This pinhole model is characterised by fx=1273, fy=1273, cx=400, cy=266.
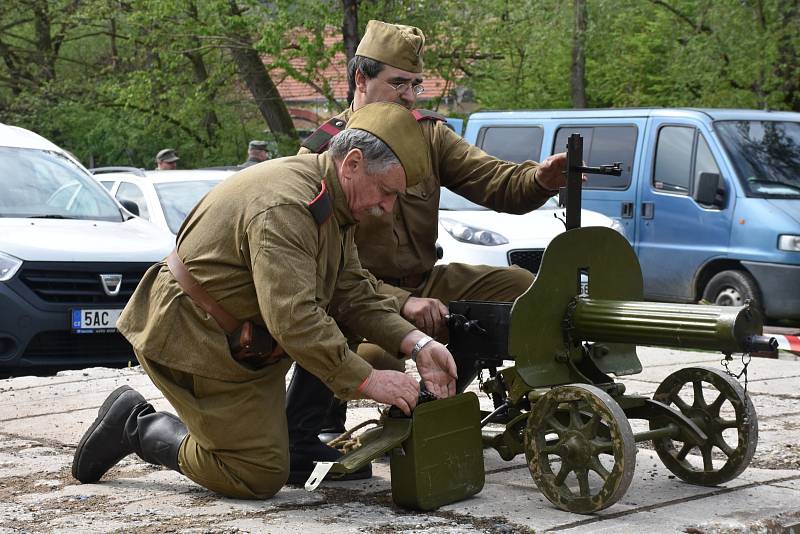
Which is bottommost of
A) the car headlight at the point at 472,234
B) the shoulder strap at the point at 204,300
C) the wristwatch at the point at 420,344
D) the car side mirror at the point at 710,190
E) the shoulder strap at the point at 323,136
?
the car headlight at the point at 472,234

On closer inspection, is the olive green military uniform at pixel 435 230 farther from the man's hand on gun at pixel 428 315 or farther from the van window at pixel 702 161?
the van window at pixel 702 161

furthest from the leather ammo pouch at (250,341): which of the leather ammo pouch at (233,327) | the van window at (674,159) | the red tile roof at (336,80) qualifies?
the red tile roof at (336,80)

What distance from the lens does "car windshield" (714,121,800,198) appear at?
12047mm

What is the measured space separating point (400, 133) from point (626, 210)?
8.63 meters

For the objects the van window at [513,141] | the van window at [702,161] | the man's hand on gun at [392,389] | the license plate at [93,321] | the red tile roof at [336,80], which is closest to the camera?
the man's hand on gun at [392,389]

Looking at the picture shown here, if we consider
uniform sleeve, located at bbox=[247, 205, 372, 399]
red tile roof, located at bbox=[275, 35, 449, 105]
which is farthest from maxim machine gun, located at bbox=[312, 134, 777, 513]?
red tile roof, located at bbox=[275, 35, 449, 105]

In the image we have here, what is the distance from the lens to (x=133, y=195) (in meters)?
12.2

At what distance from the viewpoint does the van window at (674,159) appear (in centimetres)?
1254

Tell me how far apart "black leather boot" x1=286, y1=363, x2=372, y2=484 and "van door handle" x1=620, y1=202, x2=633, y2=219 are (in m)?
8.12

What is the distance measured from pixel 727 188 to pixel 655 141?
3.54 ft

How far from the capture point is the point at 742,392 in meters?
5.00

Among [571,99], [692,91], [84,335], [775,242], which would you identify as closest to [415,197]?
[84,335]

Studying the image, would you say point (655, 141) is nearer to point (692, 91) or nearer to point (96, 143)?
point (692, 91)

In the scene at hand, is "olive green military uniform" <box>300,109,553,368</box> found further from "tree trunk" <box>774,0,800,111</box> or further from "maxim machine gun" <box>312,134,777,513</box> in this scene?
"tree trunk" <box>774,0,800,111</box>
